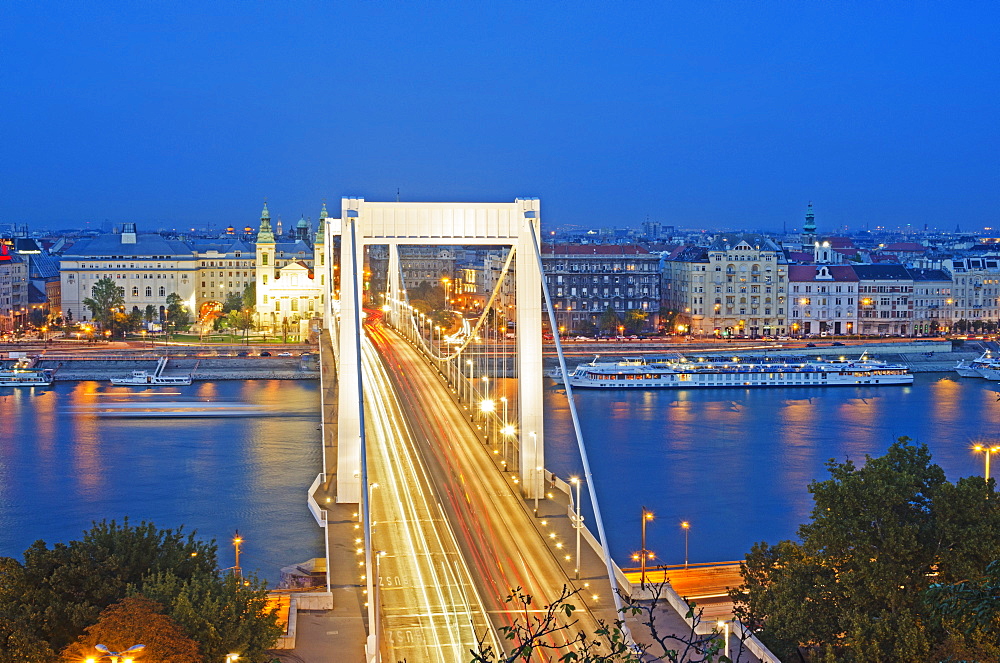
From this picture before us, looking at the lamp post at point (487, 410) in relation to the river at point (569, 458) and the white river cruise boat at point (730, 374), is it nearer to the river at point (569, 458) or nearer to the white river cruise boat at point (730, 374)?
the river at point (569, 458)

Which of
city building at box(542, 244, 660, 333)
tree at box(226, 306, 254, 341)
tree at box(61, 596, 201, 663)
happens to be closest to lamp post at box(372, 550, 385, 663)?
tree at box(61, 596, 201, 663)

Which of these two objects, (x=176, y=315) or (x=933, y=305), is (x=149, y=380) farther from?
(x=933, y=305)

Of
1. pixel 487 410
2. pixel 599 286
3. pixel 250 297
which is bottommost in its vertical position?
pixel 487 410

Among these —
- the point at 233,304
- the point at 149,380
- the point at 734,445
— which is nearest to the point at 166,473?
the point at 734,445

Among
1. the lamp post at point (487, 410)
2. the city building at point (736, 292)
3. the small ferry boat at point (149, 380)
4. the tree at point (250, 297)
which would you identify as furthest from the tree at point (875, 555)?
the tree at point (250, 297)

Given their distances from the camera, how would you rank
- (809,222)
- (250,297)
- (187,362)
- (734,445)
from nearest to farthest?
(734,445) → (187,362) → (250,297) → (809,222)

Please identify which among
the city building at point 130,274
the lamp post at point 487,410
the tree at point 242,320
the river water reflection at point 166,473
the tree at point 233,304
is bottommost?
the river water reflection at point 166,473
